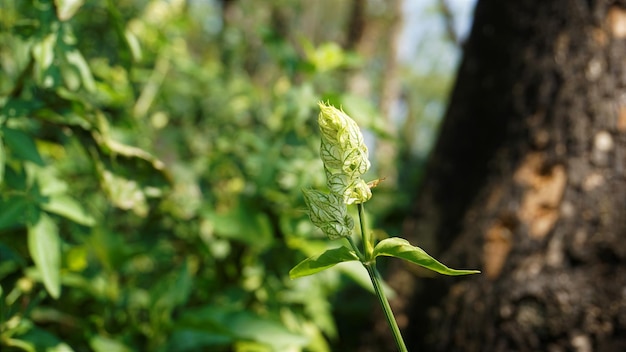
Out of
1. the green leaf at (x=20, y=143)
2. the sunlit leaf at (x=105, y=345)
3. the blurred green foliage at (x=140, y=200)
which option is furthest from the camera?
the sunlit leaf at (x=105, y=345)

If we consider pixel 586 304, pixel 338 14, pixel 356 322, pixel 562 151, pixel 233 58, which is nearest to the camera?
pixel 586 304

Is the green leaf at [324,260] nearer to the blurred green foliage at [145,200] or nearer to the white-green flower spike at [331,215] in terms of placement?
the white-green flower spike at [331,215]

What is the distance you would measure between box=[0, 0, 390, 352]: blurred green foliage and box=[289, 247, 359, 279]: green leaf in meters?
0.80

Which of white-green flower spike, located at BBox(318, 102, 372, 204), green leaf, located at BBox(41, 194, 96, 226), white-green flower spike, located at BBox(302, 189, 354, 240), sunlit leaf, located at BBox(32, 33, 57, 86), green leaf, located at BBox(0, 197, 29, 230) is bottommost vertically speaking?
white-green flower spike, located at BBox(302, 189, 354, 240)

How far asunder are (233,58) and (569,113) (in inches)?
149

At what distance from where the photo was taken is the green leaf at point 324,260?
0.80m

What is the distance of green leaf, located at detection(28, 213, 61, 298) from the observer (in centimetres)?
136

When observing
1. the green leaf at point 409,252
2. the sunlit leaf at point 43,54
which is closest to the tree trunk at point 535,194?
the green leaf at point 409,252

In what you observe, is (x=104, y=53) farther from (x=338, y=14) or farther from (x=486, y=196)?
(x=338, y=14)

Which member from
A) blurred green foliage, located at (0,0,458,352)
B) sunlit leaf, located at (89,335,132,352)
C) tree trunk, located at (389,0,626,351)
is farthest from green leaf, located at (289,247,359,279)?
tree trunk, located at (389,0,626,351)

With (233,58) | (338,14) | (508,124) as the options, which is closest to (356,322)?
(508,124)

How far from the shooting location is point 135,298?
224cm

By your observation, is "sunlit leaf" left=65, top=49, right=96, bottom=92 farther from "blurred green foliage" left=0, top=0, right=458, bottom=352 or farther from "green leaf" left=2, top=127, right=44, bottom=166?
"green leaf" left=2, top=127, right=44, bottom=166

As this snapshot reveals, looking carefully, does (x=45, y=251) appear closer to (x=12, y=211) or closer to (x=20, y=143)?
(x=12, y=211)
